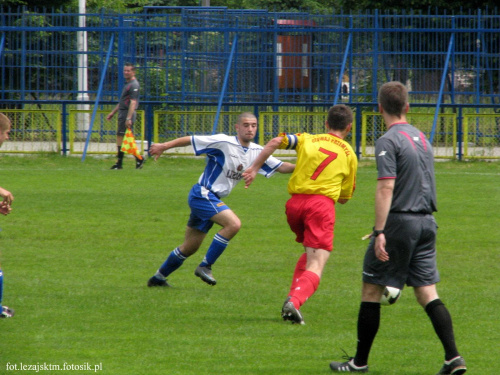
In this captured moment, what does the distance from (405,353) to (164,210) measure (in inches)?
303

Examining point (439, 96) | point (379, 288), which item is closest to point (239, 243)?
point (379, 288)

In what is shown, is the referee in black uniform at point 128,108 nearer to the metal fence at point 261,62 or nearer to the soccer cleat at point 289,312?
the metal fence at point 261,62

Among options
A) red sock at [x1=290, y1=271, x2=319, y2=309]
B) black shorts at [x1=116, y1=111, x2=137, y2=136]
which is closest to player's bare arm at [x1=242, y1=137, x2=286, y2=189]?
red sock at [x1=290, y1=271, x2=319, y2=309]

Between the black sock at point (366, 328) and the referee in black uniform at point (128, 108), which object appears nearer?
the black sock at point (366, 328)

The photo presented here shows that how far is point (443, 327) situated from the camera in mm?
5734

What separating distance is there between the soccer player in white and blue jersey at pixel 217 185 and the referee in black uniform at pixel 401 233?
98.5 inches

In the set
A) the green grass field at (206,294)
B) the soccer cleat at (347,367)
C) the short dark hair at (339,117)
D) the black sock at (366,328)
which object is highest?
the short dark hair at (339,117)

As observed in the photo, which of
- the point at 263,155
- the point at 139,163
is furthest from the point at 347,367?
the point at 139,163

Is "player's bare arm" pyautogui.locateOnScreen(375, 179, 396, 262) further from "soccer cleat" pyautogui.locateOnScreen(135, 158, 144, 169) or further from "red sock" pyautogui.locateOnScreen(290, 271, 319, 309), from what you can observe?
"soccer cleat" pyautogui.locateOnScreen(135, 158, 144, 169)

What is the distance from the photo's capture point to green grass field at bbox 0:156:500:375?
6.21 meters

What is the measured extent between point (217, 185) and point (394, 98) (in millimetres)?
3017

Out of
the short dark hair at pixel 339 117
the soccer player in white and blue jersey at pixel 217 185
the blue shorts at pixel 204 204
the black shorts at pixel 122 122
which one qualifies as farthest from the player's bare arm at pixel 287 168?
the black shorts at pixel 122 122

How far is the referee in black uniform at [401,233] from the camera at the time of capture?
5.68m

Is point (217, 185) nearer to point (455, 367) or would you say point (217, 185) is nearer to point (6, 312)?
point (6, 312)
